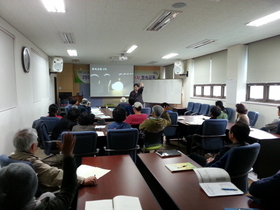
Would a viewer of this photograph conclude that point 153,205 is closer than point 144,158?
Yes

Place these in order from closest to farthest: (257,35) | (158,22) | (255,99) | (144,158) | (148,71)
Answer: (144,158)
(158,22)
(257,35)
(255,99)
(148,71)

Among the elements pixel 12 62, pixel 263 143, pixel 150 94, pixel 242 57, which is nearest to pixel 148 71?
pixel 150 94

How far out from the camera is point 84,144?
2.56 m

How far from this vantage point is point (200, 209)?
1.22 meters

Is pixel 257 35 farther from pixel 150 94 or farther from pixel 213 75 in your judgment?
pixel 150 94

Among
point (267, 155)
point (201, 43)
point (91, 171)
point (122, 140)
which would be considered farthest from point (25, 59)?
point (267, 155)

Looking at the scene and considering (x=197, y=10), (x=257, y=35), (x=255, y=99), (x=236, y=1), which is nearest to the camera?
(x=236, y=1)

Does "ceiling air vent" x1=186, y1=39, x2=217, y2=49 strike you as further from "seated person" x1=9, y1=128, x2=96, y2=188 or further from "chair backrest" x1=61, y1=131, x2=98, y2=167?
"seated person" x1=9, y1=128, x2=96, y2=188

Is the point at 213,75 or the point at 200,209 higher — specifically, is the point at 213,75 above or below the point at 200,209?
above

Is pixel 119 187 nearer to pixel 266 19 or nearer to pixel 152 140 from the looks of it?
pixel 152 140

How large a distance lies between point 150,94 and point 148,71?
2066mm

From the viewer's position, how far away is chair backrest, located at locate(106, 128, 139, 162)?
2625 millimetres

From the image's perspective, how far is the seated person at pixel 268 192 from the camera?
4.11 feet

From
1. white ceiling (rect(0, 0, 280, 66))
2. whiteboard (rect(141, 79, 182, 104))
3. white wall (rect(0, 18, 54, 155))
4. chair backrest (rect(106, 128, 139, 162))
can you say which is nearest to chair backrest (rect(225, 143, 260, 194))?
chair backrest (rect(106, 128, 139, 162))
